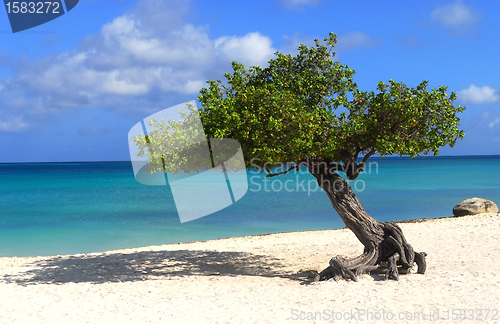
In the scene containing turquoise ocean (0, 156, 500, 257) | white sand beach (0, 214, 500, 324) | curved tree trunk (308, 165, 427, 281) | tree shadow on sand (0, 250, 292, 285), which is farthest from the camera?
turquoise ocean (0, 156, 500, 257)

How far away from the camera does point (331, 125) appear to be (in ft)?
27.5

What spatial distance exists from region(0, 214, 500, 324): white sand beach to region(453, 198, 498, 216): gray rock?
5.72 m

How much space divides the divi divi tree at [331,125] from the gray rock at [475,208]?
11773 mm

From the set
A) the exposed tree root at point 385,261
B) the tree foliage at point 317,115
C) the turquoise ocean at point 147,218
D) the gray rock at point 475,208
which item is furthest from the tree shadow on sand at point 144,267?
the gray rock at point 475,208

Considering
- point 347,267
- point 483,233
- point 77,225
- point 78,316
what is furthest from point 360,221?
point 77,225

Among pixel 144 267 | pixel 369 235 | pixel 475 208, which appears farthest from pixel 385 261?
pixel 475 208

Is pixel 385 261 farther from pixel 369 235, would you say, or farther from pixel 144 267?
pixel 144 267

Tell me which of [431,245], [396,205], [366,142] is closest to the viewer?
[366,142]

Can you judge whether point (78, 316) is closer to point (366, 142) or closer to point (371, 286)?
point (371, 286)

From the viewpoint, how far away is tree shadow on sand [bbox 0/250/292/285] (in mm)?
9914

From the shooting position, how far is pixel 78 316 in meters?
7.01

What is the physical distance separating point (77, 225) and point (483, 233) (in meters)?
21.2

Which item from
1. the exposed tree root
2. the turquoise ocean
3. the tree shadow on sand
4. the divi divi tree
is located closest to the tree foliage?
the divi divi tree

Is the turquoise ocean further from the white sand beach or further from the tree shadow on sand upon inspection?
the white sand beach
